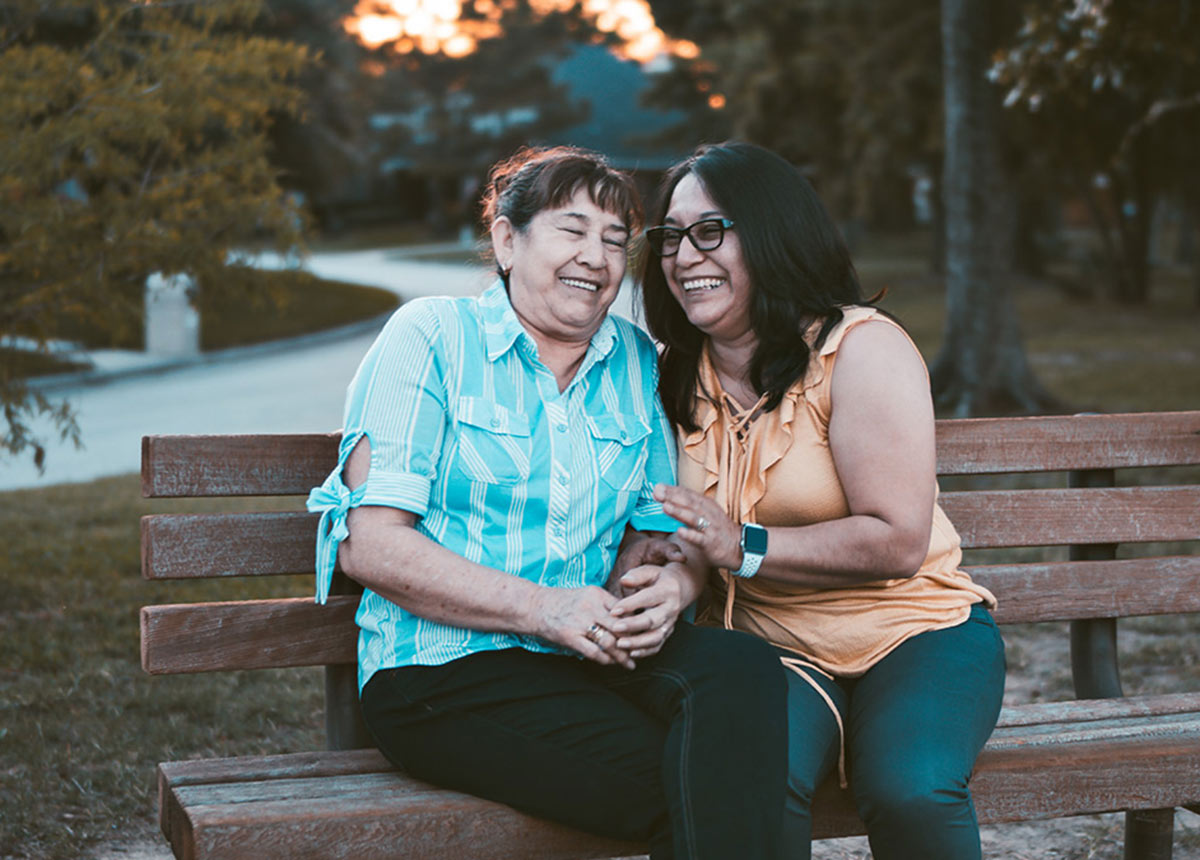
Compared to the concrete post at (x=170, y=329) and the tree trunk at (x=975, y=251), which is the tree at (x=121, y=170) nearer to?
the tree trunk at (x=975, y=251)

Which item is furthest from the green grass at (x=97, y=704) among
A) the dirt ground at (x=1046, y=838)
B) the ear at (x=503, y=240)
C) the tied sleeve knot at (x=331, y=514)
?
the ear at (x=503, y=240)

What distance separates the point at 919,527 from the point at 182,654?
1.57m

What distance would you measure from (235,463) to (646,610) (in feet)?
3.19

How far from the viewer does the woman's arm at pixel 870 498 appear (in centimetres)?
281

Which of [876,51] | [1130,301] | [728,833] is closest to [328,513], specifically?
[728,833]

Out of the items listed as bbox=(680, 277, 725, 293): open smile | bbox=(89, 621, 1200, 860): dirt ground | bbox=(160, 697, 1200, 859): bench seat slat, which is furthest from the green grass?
bbox=(680, 277, 725, 293): open smile

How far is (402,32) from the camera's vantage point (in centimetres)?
5641

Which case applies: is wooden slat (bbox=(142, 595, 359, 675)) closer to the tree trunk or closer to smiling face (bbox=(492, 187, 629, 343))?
smiling face (bbox=(492, 187, 629, 343))

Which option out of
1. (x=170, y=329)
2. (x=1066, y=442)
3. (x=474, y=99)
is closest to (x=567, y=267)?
(x=1066, y=442)

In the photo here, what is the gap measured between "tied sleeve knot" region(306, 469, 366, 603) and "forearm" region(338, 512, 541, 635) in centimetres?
4

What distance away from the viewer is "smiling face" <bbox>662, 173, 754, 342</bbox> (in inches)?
119

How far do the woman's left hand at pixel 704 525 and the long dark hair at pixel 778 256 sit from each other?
1.07 feet

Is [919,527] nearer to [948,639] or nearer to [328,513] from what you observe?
[948,639]

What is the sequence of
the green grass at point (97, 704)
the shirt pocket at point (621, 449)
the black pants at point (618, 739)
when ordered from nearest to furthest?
1. the black pants at point (618, 739)
2. the shirt pocket at point (621, 449)
3. the green grass at point (97, 704)
